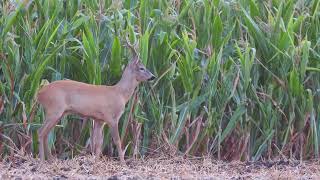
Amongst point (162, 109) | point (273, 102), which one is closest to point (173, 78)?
point (162, 109)

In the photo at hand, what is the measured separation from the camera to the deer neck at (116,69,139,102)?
8453 mm

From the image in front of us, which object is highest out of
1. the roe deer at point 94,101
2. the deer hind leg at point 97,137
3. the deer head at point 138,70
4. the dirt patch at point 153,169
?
the deer head at point 138,70

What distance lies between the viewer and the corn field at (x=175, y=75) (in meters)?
8.71

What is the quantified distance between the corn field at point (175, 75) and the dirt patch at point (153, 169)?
35 centimetres

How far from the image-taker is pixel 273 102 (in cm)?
905

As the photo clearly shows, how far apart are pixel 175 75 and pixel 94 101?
3.94ft

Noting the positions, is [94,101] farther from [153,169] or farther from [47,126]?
[153,169]

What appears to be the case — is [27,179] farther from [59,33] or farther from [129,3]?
[129,3]

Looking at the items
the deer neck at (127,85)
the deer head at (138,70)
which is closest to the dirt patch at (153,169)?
the deer neck at (127,85)

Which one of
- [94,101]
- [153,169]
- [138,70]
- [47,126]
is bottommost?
[153,169]

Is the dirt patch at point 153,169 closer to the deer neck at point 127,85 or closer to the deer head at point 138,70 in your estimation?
the deer neck at point 127,85

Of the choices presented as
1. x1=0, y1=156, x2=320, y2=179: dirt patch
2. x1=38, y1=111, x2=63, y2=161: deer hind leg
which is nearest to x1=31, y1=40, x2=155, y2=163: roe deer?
x1=38, y1=111, x2=63, y2=161: deer hind leg

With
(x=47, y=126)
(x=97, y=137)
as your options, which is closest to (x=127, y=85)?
(x=97, y=137)

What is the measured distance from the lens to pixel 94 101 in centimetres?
820
